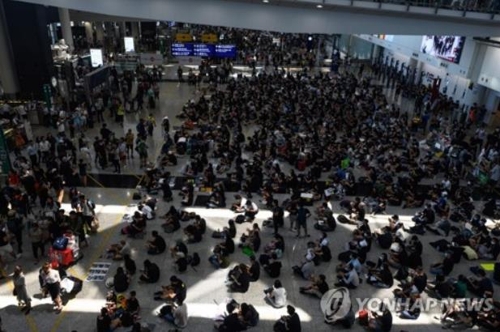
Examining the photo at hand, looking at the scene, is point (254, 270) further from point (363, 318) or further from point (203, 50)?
point (203, 50)

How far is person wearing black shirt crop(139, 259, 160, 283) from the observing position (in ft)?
38.3

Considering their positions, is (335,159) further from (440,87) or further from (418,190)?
(440,87)

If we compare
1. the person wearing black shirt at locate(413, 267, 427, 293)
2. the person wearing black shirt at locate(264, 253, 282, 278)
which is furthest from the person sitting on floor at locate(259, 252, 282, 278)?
the person wearing black shirt at locate(413, 267, 427, 293)

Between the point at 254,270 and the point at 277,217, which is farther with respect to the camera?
the point at 277,217

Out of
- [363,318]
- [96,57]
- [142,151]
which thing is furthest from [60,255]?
[96,57]

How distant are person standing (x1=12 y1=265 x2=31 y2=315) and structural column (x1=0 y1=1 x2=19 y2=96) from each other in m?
19.6

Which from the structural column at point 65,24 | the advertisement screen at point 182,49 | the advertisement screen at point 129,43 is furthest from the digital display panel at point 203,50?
the advertisement screen at point 129,43

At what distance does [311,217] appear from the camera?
1583 cm

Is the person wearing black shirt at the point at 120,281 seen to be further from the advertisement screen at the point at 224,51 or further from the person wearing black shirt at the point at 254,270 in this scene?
the advertisement screen at the point at 224,51

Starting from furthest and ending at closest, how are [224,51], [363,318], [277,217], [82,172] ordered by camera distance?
[224,51]
[82,172]
[277,217]
[363,318]

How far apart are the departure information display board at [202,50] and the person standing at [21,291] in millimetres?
24303

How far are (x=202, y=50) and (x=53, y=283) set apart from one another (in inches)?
981

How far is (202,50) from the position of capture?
106 feet

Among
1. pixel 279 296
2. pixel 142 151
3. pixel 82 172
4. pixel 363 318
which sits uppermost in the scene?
pixel 142 151
